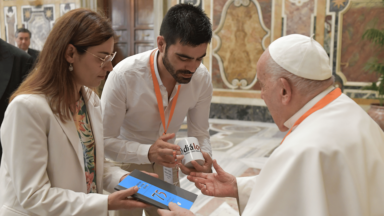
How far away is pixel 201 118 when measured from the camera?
2.61 meters

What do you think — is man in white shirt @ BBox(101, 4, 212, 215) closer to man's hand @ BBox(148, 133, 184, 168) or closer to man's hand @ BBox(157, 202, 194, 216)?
man's hand @ BBox(148, 133, 184, 168)

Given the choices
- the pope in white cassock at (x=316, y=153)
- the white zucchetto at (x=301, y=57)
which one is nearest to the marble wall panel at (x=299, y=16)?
the white zucchetto at (x=301, y=57)

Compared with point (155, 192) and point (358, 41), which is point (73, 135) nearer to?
point (155, 192)

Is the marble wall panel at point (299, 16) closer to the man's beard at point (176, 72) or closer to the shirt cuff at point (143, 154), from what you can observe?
the man's beard at point (176, 72)

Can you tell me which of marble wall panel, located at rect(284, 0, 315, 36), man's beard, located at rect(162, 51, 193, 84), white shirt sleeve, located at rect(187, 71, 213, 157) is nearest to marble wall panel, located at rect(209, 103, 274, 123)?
marble wall panel, located at rect(284, 0, 315, 36)

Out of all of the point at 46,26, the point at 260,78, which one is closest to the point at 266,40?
the point at 46,26

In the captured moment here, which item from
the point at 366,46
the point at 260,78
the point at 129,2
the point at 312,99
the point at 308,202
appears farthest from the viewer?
Result: the point at 129,2

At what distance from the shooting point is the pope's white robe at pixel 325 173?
1285 mm

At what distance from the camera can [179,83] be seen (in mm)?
2305

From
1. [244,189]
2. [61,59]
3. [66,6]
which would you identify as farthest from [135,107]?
[66,6]

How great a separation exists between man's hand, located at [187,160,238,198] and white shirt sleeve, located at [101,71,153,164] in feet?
1.24

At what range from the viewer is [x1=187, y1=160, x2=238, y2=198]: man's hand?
6.52 ft

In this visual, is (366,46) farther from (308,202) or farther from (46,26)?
(46,26)

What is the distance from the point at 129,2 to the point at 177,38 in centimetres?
743
